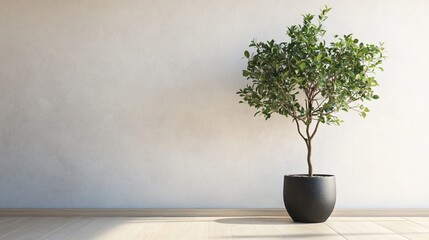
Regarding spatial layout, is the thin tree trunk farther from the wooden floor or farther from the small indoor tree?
the wooden floor

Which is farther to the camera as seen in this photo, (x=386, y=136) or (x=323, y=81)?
(x=386, y=136)

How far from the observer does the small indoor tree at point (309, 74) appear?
3977mm

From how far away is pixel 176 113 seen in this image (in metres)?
4.54

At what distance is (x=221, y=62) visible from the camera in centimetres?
456

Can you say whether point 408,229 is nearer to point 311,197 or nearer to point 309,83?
point 311,197

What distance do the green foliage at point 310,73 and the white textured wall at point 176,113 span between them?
15.1 inches

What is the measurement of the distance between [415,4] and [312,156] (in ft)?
4.71

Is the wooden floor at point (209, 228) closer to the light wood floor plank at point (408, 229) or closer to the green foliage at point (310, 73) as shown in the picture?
the light wood floor plank at point (408, 229)

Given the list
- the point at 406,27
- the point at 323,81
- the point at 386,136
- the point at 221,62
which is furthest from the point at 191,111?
the point at 406,27

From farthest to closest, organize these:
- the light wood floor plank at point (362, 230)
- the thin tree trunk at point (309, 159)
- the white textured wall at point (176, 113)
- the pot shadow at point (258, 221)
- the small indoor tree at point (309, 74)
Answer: the white textured wall at point (176, 113)
the thin tree trunk at point (309, 159)
the pot shadow at point (258, 221)
the small indoor tree at point (309, 74)
the light wood floor plank at point (362, 230)

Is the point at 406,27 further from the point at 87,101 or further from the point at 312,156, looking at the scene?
the point at 87,101

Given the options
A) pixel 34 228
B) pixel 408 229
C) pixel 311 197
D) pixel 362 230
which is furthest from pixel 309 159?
pixel 34 228

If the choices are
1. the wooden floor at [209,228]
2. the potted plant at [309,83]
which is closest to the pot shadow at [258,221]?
the wooden floor at [209,228]

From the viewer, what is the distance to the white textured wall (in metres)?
4.50
